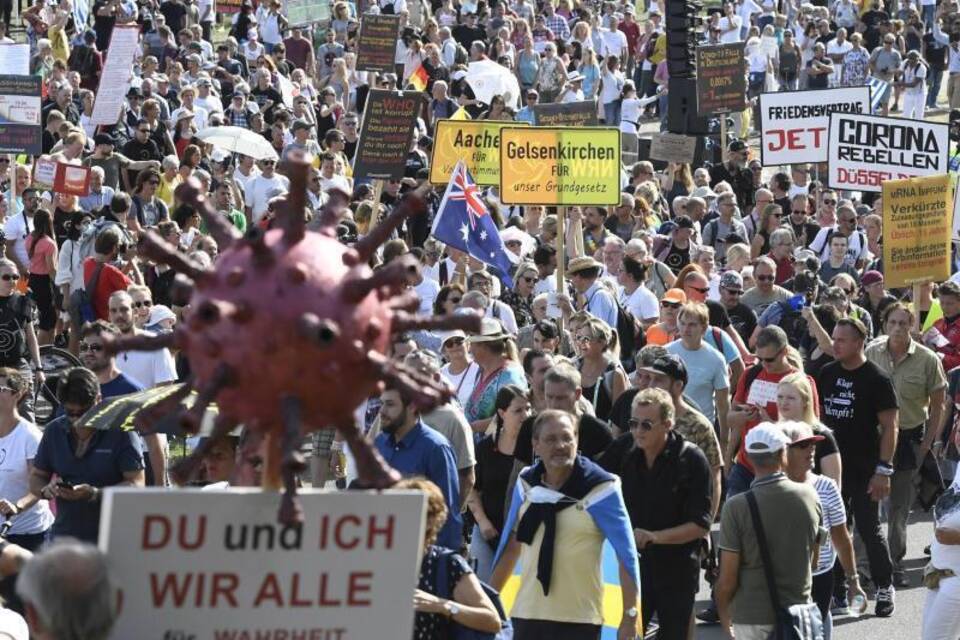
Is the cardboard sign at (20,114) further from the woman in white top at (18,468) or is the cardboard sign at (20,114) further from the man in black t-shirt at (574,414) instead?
the man in black t-shirt at (574,414)

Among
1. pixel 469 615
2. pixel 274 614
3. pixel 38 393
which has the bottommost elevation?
pixel 38 393

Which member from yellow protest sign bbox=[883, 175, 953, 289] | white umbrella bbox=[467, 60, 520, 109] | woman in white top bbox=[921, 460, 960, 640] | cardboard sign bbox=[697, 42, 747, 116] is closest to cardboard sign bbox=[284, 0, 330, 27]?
white umbrella bbox=[467, 60, 520, 109]

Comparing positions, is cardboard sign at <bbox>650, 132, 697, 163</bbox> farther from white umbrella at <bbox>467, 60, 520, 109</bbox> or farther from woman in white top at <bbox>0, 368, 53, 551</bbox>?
woman in white top at <bbox>0, 368, 53, 551</bbox>

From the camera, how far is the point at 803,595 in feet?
26.8

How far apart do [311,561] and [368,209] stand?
13498 millimetres

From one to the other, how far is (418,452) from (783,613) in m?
1.65

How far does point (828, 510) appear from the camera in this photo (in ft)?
29.3

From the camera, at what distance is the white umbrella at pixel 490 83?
28.0 metres

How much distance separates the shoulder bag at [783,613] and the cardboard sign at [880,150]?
31.9 ft

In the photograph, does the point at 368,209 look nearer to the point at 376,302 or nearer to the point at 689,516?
the point at 689,516

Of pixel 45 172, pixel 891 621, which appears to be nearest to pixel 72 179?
pixel 45 172

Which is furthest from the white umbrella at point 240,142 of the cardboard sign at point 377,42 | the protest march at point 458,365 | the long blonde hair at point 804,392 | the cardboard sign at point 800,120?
the long blonde hair at point 804,392

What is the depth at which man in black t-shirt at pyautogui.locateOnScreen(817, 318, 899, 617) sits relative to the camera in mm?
11062

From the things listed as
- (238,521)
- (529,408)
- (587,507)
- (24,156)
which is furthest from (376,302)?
(24,156)
